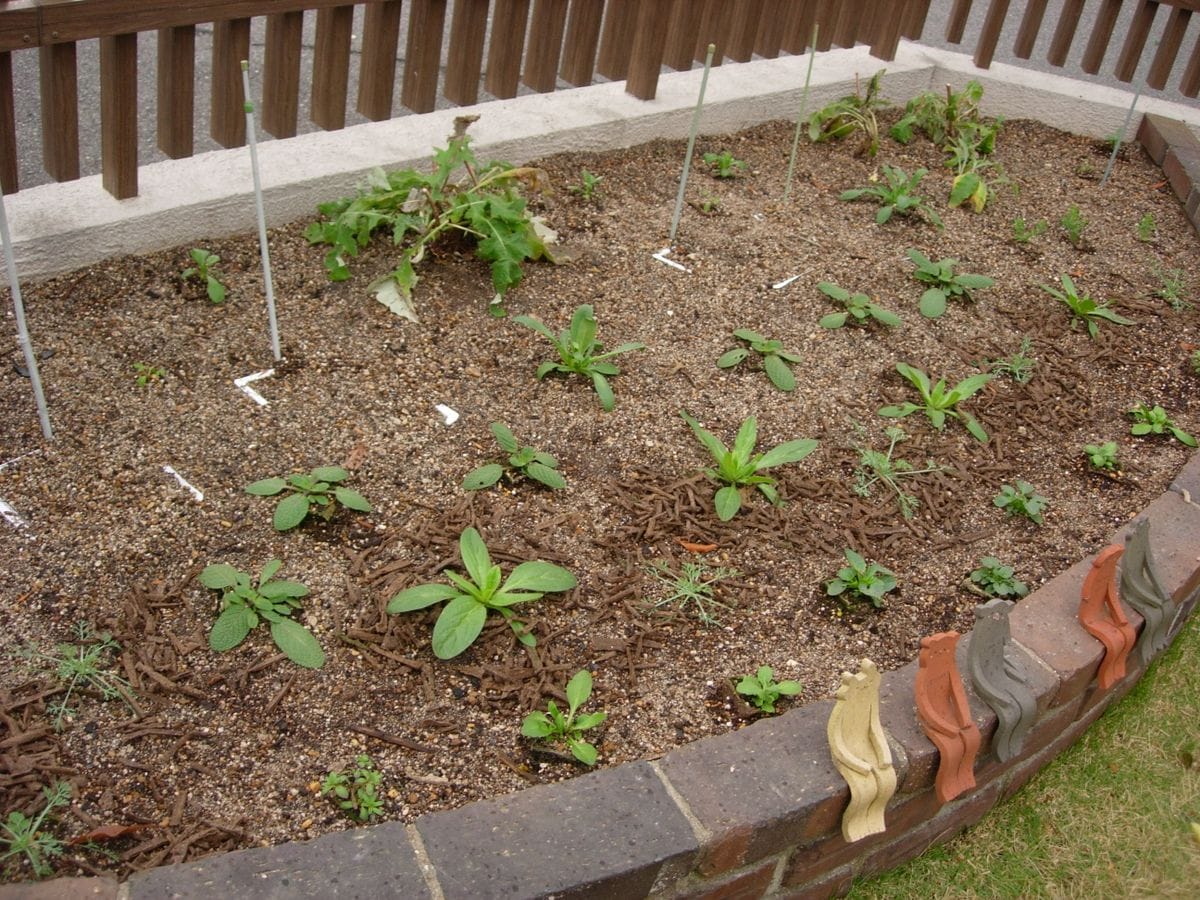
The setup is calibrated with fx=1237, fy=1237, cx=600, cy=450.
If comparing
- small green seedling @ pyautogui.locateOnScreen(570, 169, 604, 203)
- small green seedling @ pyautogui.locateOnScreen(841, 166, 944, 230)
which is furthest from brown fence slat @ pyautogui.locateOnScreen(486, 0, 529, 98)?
small green seedling @ pyautogui.locateOnScreen(841, 166, 944, 230)

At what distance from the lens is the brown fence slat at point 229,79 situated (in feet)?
11.9

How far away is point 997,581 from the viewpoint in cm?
303

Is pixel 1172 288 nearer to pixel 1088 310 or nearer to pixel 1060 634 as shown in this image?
pixel 1088 310

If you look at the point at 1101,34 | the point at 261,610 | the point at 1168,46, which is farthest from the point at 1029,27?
the point at 261,610

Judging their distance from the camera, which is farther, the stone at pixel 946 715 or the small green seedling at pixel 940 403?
the small green seedling at pixel 940 403

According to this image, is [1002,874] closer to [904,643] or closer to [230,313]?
[904,643]

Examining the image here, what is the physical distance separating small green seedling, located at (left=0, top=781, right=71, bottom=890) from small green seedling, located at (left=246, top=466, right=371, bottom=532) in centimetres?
83

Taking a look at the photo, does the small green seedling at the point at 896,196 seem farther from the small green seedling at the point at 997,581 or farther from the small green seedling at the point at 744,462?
the small green seedling at the point at 997,581

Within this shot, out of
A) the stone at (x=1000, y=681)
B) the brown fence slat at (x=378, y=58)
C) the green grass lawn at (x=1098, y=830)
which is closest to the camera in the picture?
the stone at (x=1000, y=681)

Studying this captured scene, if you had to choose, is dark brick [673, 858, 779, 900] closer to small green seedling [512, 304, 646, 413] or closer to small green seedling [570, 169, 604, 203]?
small green seedling [512, 304, 646, 413]

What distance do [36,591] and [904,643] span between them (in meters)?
1.92

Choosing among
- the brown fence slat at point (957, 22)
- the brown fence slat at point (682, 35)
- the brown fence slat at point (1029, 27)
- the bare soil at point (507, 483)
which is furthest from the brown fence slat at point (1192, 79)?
the brown fence slat at point (682, 35)

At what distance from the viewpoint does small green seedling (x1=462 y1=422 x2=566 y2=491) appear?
9.99 feet

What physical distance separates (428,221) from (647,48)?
4.52 ft
